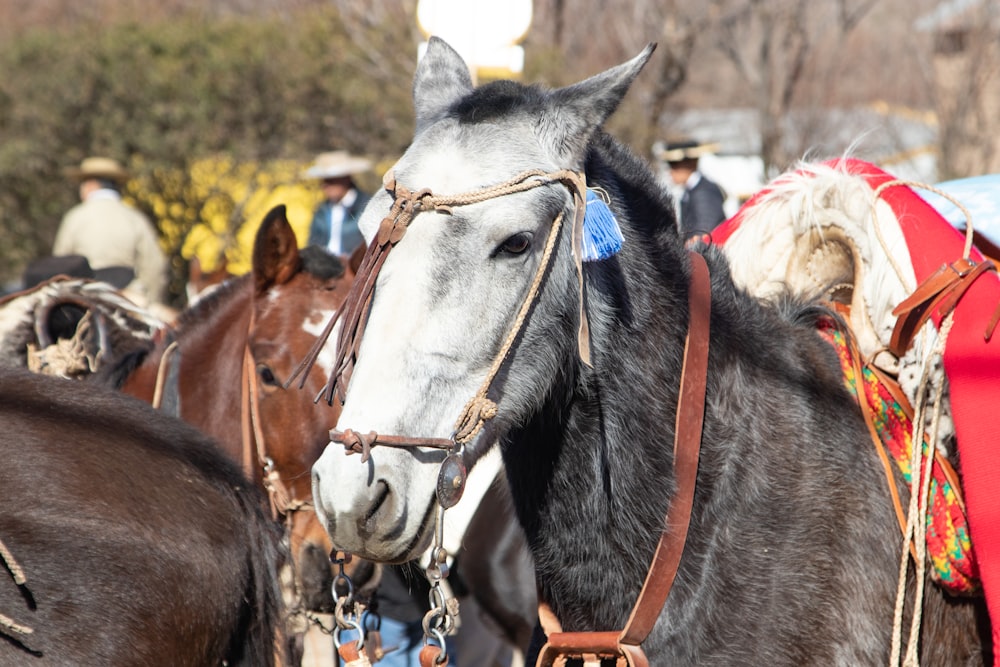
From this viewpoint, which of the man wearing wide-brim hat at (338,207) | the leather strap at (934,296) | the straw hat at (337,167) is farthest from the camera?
the straw hat at (337,167)

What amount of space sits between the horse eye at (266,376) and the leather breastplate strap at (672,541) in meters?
1.75

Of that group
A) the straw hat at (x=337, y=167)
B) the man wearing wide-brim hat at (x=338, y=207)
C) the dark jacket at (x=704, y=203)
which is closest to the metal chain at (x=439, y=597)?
the dark jacket at (x=704, y=203)

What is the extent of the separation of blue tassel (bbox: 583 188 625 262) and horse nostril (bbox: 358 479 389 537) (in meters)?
0.62

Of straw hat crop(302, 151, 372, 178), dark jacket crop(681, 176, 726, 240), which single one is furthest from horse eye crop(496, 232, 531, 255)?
straw hat crop(302, 151, 372, 178)

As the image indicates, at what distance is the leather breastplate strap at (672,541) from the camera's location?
87.0 inches

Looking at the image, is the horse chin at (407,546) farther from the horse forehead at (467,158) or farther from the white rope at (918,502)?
the white rope at (918,502)

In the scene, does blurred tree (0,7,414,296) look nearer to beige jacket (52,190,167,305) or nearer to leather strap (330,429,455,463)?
beige jacket (52,190,167,305)

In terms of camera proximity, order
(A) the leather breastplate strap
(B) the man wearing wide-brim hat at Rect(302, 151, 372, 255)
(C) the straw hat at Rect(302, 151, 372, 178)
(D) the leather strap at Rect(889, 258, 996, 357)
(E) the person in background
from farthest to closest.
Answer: (C) the straw hat at Rect(302, 151, 372, 178), (B) the man wearing wide-brim hat at Rect(302, 151, 372, 255), (E) the person in background, (D) the leather strap at Rect(889, 258, 996, 357), (A) the leather breastplate strap

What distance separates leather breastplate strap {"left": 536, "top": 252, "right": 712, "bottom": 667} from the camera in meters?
2.21

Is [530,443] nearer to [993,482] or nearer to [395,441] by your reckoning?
[395,441]

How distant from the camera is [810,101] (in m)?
15.0

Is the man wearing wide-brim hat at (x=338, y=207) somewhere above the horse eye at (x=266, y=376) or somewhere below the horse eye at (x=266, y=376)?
above

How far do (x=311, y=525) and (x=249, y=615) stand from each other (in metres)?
0.96

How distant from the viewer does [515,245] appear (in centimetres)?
206
